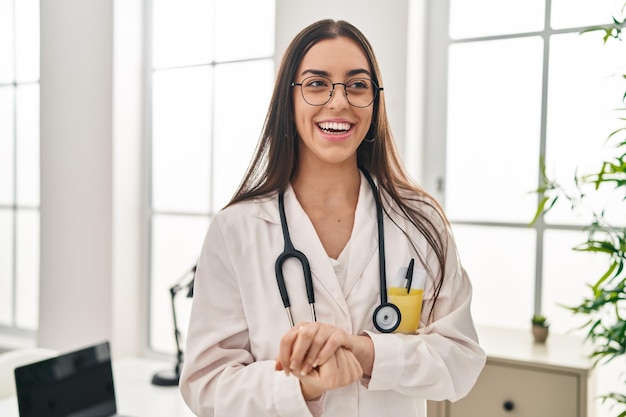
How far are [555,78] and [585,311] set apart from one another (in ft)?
3.36

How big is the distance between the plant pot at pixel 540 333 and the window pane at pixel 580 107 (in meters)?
0.51

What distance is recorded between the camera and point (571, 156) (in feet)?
7.25

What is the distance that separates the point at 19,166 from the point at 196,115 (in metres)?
1.37

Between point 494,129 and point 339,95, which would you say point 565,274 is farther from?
point 339,95

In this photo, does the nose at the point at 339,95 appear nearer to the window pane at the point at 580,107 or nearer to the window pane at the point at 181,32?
the window pane at the point at 580,107

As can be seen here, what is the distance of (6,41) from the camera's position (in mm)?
3520

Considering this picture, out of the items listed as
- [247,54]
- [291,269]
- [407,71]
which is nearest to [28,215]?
[247,54]

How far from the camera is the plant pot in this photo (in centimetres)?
189

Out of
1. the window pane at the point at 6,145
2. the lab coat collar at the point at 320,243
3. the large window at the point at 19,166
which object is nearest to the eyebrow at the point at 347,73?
the lab coat collar at the point at 320,243

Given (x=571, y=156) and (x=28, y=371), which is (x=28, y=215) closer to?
(x=28, y=371)

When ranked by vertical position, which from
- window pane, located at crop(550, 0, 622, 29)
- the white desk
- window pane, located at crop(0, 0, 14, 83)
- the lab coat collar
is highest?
window pane, located at crop(0, 0, 14, 83)

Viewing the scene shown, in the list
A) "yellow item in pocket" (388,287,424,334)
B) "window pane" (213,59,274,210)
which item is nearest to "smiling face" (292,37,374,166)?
"yellow item in pocket" (388,287,424,334)

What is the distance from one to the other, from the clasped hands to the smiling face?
1.24 ft

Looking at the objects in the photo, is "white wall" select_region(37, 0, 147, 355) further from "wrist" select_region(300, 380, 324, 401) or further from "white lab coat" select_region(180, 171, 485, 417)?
"wrist" select_region(300, 380, 324, 401)
